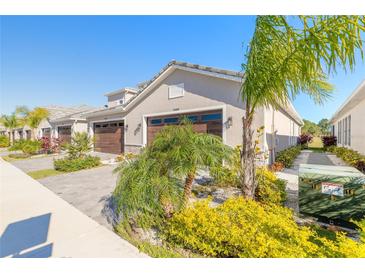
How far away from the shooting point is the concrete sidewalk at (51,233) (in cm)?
309

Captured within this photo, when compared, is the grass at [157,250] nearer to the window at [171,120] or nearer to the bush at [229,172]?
the bush at [229,172]

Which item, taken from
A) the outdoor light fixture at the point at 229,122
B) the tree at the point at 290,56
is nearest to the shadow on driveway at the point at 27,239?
the tree at the point at 290,56

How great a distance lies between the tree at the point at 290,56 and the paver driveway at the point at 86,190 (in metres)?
3.72

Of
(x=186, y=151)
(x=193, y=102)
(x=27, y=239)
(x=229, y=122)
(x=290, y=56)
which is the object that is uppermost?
(x=193, y=102)

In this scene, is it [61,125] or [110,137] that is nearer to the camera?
[110,137]

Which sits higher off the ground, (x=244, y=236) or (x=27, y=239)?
(x=244, y=236)

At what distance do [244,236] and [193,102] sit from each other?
817cm

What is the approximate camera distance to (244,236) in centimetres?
274

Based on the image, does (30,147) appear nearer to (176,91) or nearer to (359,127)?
(176,91)

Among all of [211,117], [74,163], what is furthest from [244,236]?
[74,163]

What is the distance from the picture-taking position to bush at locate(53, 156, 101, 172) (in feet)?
32.6

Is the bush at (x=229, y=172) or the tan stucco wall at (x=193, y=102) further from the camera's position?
the tan stucco wall at (x=193, y=102)

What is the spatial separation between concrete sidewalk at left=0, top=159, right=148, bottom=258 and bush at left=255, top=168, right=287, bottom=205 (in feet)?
11.1

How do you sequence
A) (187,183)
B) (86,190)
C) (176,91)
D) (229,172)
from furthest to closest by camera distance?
1. (176,91)
2. (86,190)
3. (229,172)
4. (187,183)
